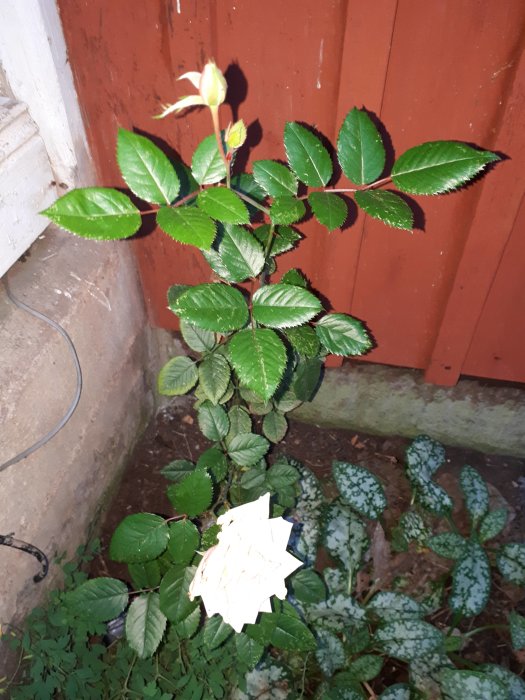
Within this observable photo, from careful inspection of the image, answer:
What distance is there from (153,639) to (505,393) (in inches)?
52.0

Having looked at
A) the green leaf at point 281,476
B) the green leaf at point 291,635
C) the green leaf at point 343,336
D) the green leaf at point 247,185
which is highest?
the green leaf at point 247,185

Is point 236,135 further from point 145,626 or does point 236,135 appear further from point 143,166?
point 145,626

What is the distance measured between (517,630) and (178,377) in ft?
3.81

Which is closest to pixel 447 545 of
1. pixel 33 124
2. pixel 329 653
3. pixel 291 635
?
pixel 329 653

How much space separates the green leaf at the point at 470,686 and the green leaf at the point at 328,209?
119 cm

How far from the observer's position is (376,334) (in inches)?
67.7

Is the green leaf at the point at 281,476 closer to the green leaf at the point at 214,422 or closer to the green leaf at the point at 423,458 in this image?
the green leaf at the point at 214,422

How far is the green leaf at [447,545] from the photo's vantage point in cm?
161

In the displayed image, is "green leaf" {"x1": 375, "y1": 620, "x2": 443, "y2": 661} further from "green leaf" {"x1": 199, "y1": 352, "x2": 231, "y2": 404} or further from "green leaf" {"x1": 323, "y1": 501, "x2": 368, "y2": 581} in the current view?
"green leaf" {"x1": 199, "y1": 352, "x2": 231, "y2": 404}

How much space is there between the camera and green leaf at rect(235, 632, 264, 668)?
1257 millimetres

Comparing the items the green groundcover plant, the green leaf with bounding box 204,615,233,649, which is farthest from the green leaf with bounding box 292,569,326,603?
the green leaf with bounding box 204,615,233,649

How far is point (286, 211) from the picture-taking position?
0.94 m

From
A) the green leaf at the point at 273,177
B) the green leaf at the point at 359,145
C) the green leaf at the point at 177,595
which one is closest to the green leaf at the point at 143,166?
the green leaf at the point at 273,177

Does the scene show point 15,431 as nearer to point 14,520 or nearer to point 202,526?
point 14,520
